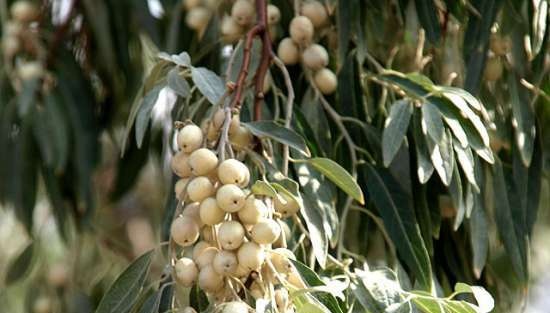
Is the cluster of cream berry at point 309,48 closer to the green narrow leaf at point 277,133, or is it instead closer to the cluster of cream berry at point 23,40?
the green narrow leaf at point 277,133

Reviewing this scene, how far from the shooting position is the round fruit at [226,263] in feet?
3.58

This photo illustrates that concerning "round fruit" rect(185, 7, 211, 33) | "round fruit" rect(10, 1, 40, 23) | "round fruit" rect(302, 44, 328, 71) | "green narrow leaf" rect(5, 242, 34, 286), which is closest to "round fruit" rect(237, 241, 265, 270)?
"round fruit" rect(302, 44, 328, 71)

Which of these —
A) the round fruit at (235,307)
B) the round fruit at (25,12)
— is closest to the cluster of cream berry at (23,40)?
the round fruit at (25,12)

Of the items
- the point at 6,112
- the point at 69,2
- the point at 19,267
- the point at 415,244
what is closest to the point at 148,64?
the point at 69,2

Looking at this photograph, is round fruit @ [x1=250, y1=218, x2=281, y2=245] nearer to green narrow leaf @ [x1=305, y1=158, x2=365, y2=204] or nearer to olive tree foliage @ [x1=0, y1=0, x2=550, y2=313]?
olive tree foliage @ [x1=0, y1=0, x2=550, y2=313]

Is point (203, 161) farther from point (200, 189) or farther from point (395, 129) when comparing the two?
point (395, 129)

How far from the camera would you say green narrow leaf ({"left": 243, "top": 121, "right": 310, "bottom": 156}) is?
1.23 meters

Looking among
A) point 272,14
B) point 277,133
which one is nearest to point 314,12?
point 272,14

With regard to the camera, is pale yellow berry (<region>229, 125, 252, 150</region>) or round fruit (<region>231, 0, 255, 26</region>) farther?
round fruit (<region>231, 0, 255, 26</region>)

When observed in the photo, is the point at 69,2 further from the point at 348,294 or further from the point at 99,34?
the point at 348,294

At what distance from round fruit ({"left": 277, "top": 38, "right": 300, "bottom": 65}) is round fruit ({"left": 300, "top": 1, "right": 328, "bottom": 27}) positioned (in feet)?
0.17

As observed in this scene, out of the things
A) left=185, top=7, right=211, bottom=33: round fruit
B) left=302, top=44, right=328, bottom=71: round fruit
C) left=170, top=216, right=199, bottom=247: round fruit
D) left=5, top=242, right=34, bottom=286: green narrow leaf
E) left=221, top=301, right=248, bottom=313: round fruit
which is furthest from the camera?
left=5, top=242, right=34, bottom=286: green narrow leaf

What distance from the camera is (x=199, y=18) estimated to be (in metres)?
1.82

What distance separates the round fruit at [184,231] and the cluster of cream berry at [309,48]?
42cm
